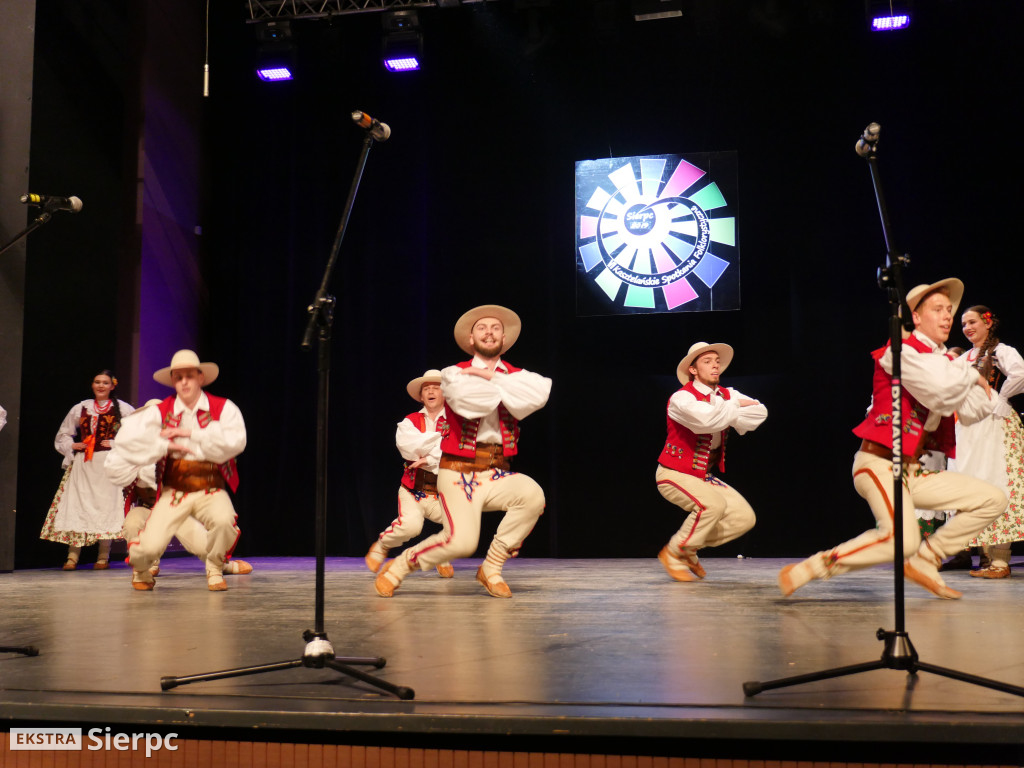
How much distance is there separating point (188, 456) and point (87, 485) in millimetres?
2437

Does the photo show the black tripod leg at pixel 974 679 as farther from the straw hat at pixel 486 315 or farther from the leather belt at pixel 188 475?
the leather belt at pixel 188 475

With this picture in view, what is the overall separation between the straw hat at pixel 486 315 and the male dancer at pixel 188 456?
121cm

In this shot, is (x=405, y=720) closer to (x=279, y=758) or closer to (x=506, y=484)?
(x=279, y=758)

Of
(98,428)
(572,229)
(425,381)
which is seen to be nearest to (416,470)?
(425,381)

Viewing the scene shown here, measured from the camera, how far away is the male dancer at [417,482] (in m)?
6.00

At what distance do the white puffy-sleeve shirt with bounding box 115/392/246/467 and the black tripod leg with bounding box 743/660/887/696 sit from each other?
3167mm

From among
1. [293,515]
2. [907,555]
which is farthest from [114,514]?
[907,555]

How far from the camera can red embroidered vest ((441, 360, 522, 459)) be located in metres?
4.57

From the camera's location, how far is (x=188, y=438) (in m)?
4.82

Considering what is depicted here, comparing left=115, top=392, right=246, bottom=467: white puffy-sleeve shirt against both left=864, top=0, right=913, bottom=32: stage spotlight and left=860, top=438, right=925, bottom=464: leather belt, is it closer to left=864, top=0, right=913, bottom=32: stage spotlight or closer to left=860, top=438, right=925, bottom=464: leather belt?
left=860, top=438, right=925, bottom=464: leather belt

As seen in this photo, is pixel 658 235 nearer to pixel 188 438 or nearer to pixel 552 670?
pixel 188 438

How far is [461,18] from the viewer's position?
838cm

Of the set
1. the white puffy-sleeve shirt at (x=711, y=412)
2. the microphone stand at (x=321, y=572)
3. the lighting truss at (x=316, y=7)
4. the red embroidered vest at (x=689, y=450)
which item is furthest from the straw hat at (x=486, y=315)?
the lighting truss at (x=316, y=7)

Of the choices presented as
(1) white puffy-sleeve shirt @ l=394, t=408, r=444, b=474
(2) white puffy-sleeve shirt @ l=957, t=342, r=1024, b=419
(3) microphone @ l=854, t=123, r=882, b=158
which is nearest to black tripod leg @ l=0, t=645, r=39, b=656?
(3) microphone @ l=854, t=123, r=882, b=158
